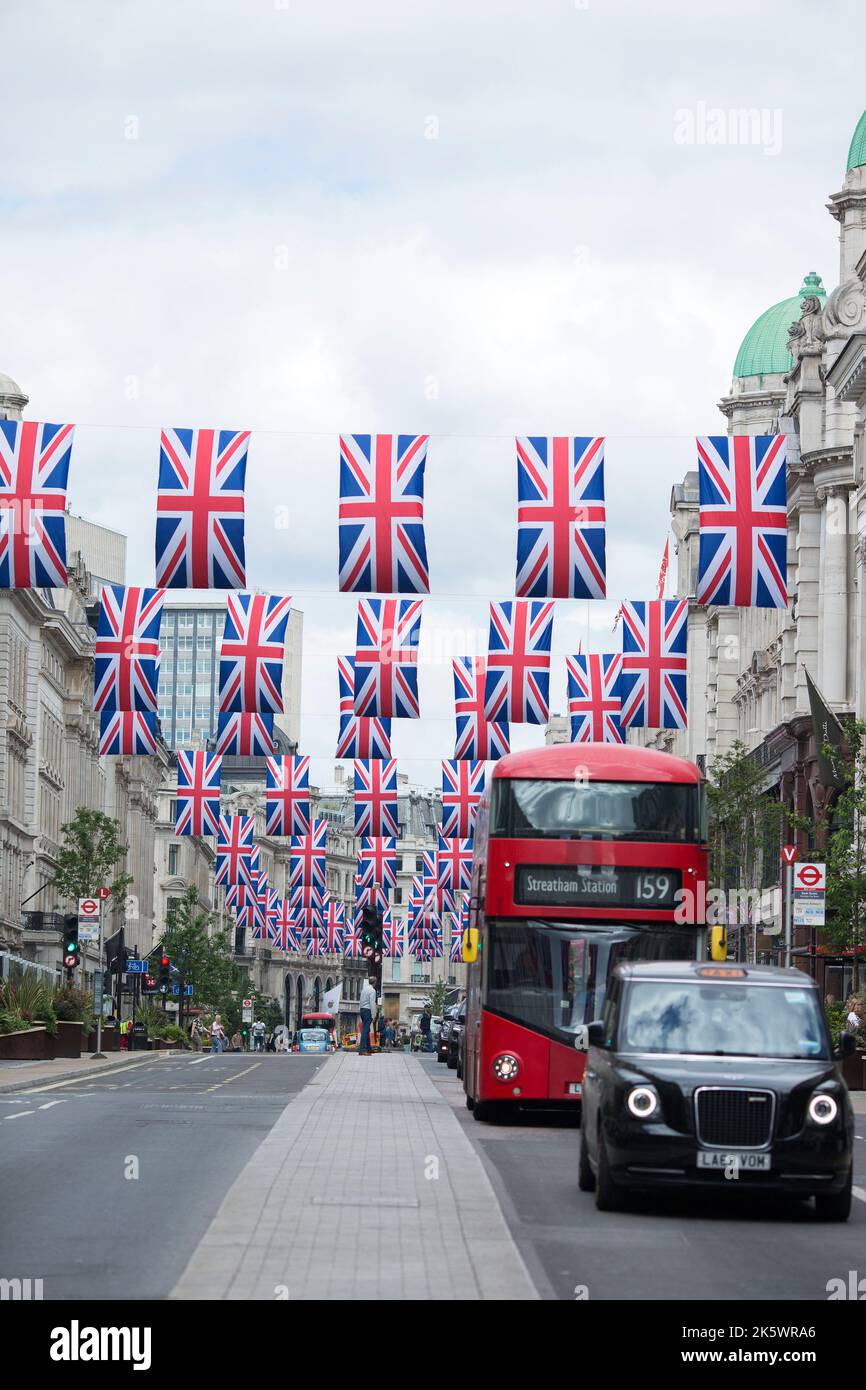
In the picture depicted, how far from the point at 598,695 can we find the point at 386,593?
798 inches

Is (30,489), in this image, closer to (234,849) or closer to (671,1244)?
(671,1244)

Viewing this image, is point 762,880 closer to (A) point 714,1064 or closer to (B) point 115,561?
(A) point 714,1064

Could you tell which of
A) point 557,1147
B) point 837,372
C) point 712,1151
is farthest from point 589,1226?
point 837,372

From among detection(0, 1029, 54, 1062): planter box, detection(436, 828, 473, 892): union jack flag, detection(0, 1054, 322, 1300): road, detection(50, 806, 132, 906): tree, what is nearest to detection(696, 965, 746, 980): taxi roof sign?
detection(0, 1054, 322, 1300): road

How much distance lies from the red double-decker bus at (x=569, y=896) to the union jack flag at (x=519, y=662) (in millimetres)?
18556

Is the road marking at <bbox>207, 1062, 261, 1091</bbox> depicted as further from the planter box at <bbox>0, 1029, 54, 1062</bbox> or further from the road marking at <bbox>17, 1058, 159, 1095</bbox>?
the planter box at <bbox>0, 1029, 54, 1062</bbox>

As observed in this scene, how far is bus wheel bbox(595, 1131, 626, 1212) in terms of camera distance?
16.0m

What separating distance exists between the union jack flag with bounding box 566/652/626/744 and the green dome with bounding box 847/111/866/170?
18.0 metres

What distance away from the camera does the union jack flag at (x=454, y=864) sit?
7088 centimetres

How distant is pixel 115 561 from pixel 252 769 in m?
63.7

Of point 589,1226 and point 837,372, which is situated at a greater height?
point 837,372

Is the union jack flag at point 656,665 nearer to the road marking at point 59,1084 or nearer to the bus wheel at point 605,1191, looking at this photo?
the road marking at point 59,1084
